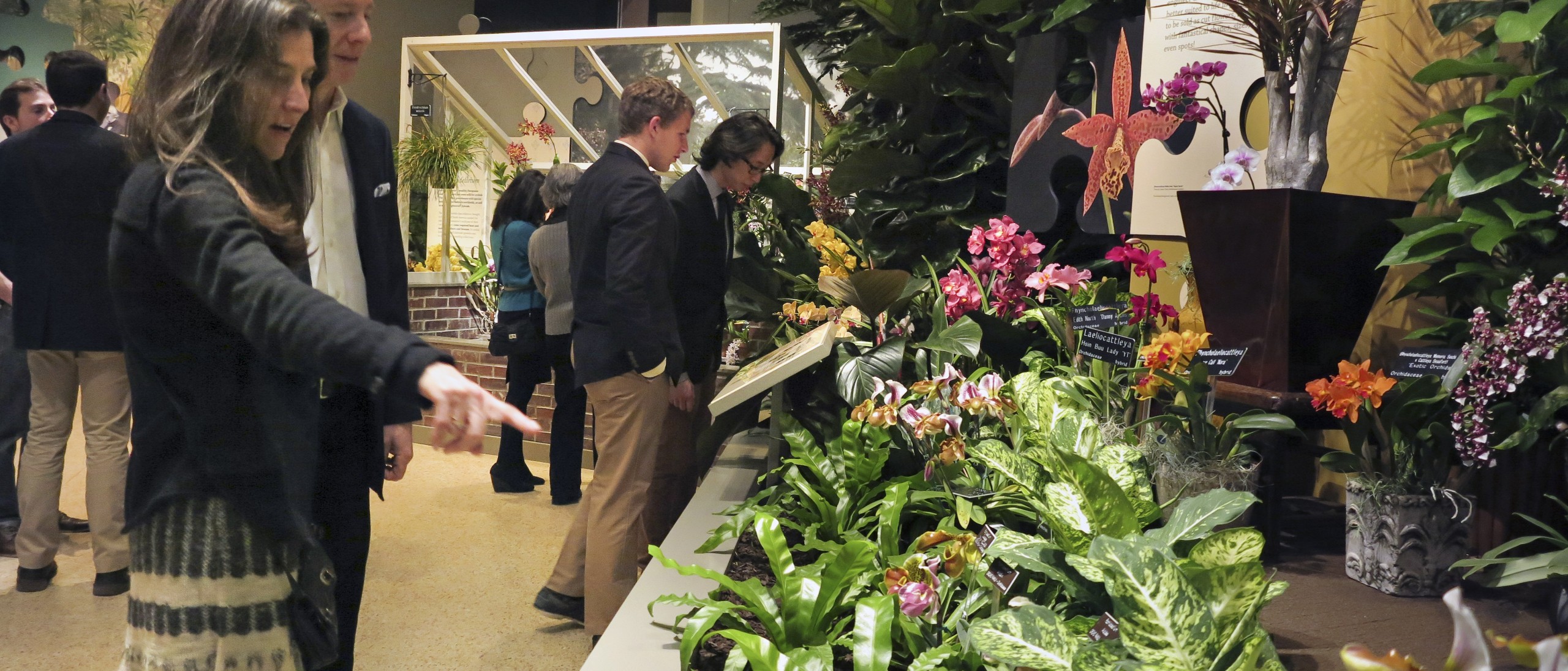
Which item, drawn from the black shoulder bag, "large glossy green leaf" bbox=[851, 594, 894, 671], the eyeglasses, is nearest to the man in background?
the black shoulder bag

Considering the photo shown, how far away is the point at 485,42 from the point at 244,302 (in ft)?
18.7

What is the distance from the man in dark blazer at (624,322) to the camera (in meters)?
2.86

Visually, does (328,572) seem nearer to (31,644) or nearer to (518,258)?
(31,644)

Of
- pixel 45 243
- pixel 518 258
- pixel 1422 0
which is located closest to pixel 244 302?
pixel 1422 0

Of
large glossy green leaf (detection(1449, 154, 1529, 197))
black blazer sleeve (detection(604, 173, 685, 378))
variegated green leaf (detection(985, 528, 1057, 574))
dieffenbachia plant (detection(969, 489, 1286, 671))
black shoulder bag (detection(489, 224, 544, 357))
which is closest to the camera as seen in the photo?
dieffenbachia plant (detection(969, 489, 1286, 671))

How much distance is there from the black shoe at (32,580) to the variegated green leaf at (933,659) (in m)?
3.13

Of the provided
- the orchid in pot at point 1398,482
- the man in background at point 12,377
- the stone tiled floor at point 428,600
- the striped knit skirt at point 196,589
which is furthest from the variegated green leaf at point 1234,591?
the man in background at point 12,377

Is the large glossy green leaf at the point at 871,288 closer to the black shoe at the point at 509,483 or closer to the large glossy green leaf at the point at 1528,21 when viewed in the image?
the large glossy green leaf at the point at 1528,21

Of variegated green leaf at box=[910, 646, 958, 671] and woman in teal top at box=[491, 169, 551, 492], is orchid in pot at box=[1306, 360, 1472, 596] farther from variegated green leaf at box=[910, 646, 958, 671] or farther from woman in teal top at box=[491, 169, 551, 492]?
woman in teal top at box=[491, 169, 551, 492]

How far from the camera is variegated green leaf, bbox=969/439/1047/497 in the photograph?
5.26ft

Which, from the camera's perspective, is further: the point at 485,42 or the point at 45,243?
the point at 485,42

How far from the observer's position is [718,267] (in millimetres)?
3443

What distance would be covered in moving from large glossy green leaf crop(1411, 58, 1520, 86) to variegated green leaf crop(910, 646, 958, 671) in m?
1.31

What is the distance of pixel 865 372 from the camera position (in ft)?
7.75
